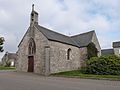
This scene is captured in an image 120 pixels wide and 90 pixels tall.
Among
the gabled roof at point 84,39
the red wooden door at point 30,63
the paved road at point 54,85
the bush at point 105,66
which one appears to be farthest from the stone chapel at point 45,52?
the paved road at point 54,85

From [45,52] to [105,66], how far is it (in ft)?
31.2

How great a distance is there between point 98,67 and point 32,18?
48.9 feet

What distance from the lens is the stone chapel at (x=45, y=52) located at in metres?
28.6

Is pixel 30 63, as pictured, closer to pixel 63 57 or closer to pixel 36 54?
pixel 36 54

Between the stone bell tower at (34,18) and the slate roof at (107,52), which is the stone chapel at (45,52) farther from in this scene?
the slate roof at (107,52)

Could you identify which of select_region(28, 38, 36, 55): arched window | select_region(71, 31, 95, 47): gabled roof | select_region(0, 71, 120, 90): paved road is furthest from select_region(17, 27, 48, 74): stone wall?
select_region(0, 71, 120, 90): paved road

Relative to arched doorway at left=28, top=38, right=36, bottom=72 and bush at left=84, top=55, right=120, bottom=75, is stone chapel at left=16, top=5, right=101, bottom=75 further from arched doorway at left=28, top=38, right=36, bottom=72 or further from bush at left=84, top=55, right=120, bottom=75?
bush at left=84, top=55, right=120, bottom=75

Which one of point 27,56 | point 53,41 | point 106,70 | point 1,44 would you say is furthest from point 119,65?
point 1,44

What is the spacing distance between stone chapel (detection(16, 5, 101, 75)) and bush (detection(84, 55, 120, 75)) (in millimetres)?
5849

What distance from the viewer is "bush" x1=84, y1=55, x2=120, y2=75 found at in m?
25.3

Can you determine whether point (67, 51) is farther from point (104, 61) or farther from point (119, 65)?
point (119, 65)

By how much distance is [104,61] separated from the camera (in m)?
26.5

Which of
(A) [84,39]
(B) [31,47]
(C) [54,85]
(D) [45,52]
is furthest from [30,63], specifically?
(C) [54,85]

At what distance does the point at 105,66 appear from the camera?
1023 inches
